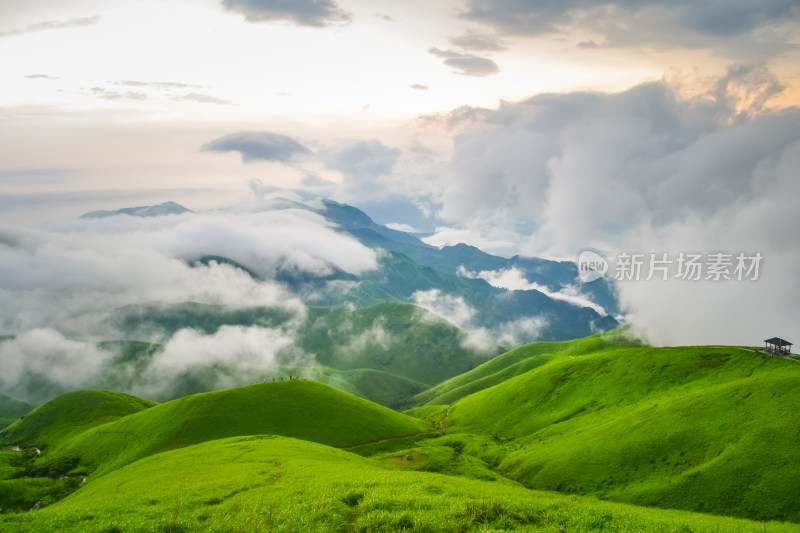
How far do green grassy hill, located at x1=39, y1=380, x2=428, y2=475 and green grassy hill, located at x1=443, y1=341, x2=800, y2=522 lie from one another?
45.7 meters

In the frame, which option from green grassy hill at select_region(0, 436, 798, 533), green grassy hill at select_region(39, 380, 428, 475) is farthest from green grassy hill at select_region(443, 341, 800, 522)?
green grassy hill at select_region(39, 380, 428, 475)

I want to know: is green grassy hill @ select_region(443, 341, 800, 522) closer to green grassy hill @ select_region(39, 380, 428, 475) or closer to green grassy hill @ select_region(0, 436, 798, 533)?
green grassy hill @ select_region(0, 436, 798, 533)

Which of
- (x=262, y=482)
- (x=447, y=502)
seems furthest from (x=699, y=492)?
(x=262, y=482)

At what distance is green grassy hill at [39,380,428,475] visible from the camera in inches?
→ 4953

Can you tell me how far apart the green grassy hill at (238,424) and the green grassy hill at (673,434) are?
45.7 metres

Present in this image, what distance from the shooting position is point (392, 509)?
32.6 metres

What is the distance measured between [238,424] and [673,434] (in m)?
113

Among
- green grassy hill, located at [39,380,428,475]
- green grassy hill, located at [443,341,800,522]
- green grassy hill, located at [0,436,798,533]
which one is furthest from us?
green grassy hill, located at [39,380,428,475]

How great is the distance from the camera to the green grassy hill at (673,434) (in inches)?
2479

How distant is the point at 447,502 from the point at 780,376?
88.0m

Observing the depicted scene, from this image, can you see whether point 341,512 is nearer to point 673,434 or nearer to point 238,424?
point 673,434

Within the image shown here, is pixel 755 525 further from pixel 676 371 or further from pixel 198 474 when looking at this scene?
pixel 676 371

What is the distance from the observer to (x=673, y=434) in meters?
78.9

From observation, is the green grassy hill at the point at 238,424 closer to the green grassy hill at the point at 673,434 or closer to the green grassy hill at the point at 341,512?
the green grassy hill at the point at 673,434
